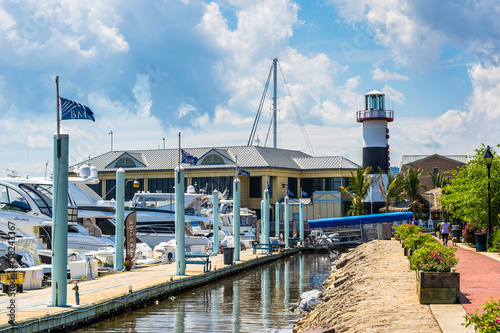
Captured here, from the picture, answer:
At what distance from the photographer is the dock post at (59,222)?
1769cm

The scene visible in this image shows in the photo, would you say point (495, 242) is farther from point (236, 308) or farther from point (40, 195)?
point (40, 195)

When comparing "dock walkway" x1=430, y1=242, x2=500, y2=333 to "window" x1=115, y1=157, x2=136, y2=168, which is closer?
"dock walkway" x1=430, y1=242, x2=500, y2=333

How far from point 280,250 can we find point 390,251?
21325 millimetres

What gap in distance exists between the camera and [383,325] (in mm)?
11797

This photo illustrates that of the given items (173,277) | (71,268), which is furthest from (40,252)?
(173,277)

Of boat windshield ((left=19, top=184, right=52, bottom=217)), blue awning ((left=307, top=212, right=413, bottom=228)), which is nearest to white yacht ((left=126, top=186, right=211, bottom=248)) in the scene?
blue awning ((left=307, top=212, right=413, bottom=228))

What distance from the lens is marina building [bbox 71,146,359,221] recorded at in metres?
75.7

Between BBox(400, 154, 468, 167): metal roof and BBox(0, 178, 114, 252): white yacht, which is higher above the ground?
BBox(400, 154, 468, 167): metal roof

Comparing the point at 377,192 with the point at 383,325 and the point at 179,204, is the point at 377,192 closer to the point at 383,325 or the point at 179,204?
the point at 179,204

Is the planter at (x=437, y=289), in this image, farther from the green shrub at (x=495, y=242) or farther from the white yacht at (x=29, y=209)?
the white yacht at (x=29, y=209)

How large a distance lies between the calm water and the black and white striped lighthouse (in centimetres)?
4040

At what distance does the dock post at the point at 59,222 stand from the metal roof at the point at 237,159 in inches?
2259

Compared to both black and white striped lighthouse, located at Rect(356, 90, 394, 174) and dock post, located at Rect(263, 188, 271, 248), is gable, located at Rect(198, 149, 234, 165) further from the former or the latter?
dock post, located at Rect(263, 188, 271, 248)

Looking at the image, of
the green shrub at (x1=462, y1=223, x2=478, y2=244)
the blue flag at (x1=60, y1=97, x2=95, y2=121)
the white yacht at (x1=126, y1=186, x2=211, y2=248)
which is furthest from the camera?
the white yacht at (x1=126, y1=186, x2=211, y2=248)
